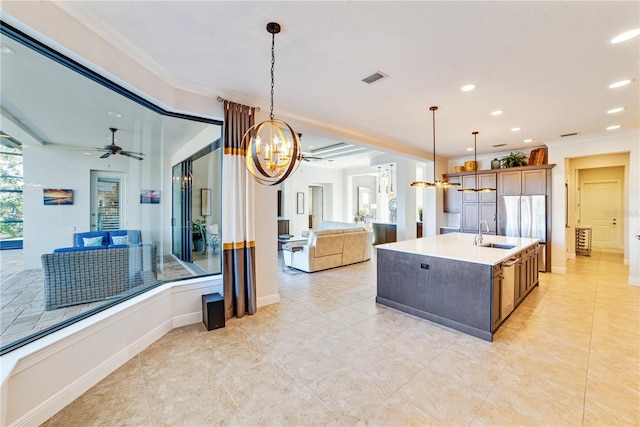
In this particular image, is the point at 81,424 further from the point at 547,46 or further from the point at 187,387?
the point at 547,46

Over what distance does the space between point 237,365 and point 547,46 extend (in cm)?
399

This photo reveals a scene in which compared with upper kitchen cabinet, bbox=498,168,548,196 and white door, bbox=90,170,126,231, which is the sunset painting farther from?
upper kitchen cabinet, bbox=498,168,548,196

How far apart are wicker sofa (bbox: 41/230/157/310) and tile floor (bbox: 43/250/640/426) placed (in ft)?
2.69

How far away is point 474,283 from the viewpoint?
10.2ft

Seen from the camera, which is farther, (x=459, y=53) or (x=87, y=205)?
(x=87, y=205)

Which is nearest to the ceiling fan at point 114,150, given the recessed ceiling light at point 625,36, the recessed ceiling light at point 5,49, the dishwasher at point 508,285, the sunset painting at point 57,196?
the sunset painting at point 57,196

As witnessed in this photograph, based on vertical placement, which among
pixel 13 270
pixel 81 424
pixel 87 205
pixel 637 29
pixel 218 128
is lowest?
pixel 81 424

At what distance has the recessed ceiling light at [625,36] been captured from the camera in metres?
2.16

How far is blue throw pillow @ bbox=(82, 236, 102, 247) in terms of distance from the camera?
3457mm

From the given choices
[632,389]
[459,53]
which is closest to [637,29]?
[459,53]

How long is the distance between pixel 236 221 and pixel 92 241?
1927 millimetres

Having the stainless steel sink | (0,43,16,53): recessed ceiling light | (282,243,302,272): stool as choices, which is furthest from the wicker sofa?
the stainless steel sink

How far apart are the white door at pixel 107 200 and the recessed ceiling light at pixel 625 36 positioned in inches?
228

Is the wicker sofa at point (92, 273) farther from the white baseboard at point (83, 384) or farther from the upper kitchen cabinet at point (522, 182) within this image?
the upper kitchen cabinet at point (522, 182)
